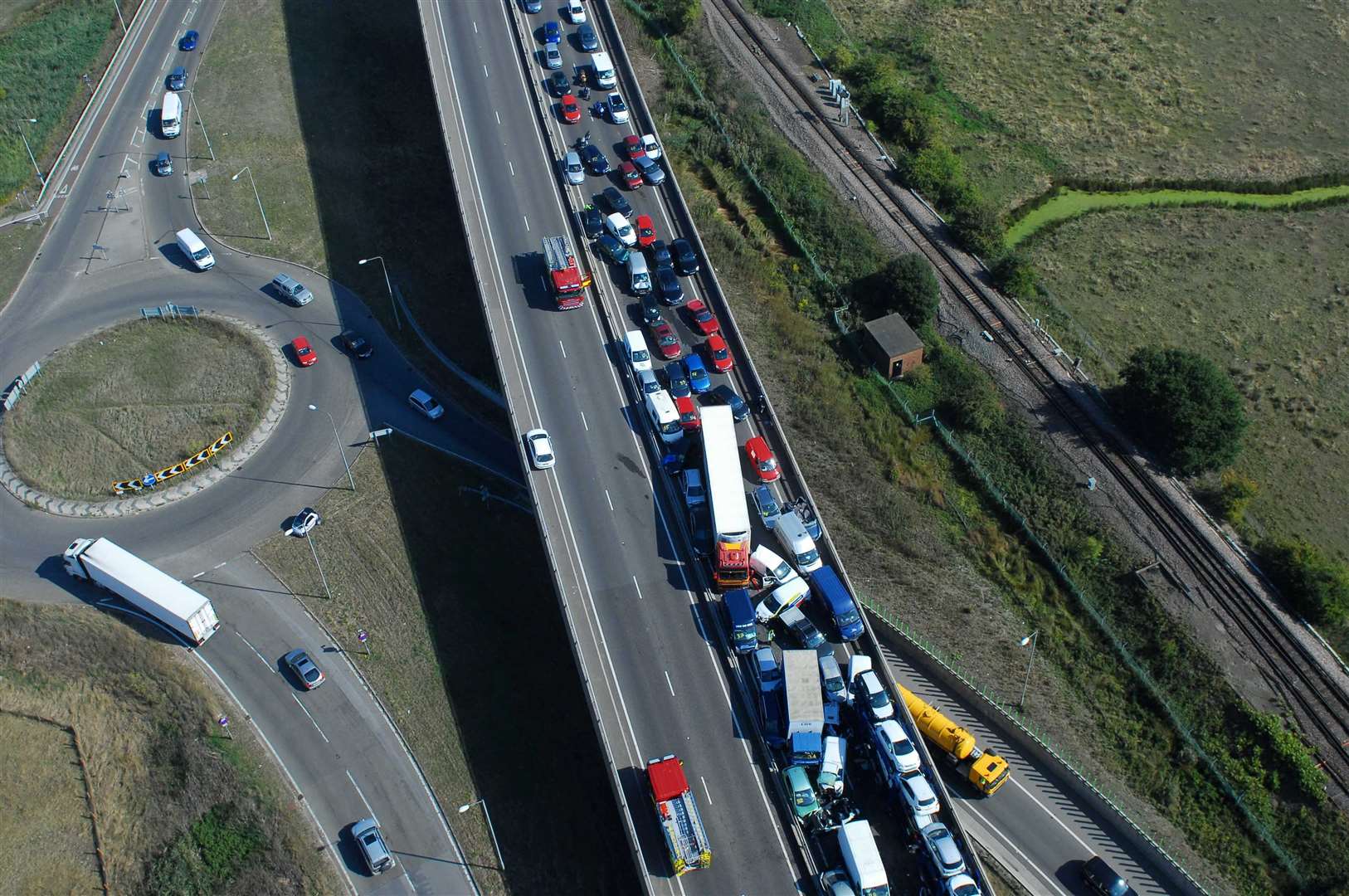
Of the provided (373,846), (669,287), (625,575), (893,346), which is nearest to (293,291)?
(669,287)

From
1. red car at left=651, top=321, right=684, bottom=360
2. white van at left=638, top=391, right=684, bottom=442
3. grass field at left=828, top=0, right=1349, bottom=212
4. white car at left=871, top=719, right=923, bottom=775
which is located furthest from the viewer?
grass field at left=828, top=0, right=1349, bottom=212

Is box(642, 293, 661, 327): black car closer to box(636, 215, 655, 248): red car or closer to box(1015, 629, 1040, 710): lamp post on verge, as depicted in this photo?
box(636, 215, 655, 248): red car

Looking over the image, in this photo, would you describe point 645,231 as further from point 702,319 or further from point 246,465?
point 246,465

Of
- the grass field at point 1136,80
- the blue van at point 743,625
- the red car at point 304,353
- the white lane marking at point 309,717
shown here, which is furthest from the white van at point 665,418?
the grass field at point 1136,80

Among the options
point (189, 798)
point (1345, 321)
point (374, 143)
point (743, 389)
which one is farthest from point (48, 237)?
point (1345, 321)

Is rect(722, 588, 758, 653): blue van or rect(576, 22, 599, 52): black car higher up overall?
rect(576, 22, 599, 52): black car

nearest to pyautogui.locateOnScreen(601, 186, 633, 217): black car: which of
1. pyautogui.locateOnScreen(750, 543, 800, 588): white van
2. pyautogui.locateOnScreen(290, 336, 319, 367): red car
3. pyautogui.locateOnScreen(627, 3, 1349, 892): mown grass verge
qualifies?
pyautogui.locateOnScreen(627, 3, 1349, 892): mown grass verge

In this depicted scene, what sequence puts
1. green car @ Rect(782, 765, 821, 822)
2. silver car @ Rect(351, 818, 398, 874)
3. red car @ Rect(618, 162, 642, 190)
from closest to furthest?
green car @ Rect(782, 765, 821, 822)
silver car @ Rect(351, 818, 398, 874)
red car @ Rect(618, 162, 642, 190)
